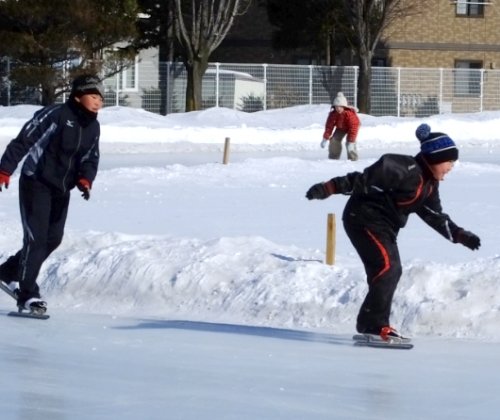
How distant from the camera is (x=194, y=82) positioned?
40.1 metres

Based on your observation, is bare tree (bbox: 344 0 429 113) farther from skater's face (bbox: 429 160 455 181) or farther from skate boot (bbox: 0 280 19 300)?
skater's face (bbox: 429 160 455 181)

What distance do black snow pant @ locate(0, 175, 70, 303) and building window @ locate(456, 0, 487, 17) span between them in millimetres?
42029

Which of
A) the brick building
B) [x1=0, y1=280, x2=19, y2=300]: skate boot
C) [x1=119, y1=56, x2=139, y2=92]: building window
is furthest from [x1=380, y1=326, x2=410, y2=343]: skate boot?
the brick building

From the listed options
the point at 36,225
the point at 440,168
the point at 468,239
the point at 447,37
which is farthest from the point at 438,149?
the point at 447,37

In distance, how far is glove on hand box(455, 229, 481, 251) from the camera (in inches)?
287

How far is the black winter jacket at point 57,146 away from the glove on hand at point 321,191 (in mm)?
1699

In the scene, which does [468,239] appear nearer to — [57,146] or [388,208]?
[388,208]

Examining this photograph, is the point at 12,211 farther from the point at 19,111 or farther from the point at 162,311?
the point at 19,111

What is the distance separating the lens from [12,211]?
50.7 feet

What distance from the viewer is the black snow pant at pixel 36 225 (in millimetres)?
8094

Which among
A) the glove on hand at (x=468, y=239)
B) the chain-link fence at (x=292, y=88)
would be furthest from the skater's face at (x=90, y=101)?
the chain-link fence at (x=292, y=88)

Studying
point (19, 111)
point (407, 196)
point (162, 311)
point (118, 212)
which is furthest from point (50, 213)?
point (19, 111)

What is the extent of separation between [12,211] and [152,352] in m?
8.49

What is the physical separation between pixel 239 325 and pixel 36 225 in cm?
142
